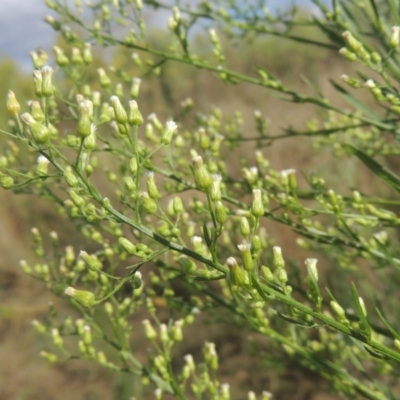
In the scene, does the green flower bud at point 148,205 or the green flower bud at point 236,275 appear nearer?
the green flower bud at point 236,275

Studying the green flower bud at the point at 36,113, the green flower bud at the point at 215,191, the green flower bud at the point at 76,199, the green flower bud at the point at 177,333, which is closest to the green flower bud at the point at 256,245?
the green flower bud at the point at 215,191

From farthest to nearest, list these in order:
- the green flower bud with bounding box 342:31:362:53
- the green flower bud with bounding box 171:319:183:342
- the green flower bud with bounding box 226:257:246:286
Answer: the green flower bud with bounding box 171:319:183:342, the green flower bud with bounding box 342:31:362:53, the green flower bud with bounding box 226:257:246:286

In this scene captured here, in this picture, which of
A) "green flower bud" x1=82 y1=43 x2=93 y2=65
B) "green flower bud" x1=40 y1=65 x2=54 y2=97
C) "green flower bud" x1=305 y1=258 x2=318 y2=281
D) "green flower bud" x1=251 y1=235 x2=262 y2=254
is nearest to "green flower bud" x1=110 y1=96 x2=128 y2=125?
"green flower bud" x1=40 y1=65 x2=54 y2=97

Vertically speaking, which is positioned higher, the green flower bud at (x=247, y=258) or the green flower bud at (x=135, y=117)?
the green flower bud at (x=135, y=117)

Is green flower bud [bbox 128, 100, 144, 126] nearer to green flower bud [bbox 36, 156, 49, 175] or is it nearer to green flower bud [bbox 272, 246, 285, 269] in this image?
green flower bud [bbox 36, 156, 49, 175]

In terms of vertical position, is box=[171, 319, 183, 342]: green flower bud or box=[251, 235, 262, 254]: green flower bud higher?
box=[251, 235, 262, 254]: green flower bud

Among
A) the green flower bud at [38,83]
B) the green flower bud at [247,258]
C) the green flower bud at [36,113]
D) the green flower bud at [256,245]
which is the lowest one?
the green flower bud at [256,245]

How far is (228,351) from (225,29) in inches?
198

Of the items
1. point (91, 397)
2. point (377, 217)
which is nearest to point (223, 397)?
point (377, 217)

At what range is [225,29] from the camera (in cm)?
233

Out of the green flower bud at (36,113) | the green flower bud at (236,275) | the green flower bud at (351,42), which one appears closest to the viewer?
the green flower bud at (236,275)

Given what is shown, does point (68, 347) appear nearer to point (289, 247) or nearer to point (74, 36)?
point (289, 247)

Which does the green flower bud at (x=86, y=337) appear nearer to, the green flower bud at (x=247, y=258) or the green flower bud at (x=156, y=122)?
the green flower bud at (x=156, y=122)

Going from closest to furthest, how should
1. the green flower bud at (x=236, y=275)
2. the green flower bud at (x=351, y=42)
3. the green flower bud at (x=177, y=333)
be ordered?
the green flower bud at (x=236, y=275)
the green flower bud at (x=351, y=42)
the green flower bud at (x=177, y=333)
